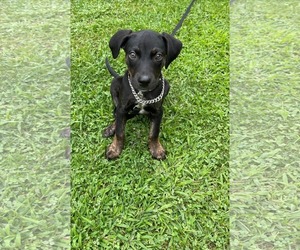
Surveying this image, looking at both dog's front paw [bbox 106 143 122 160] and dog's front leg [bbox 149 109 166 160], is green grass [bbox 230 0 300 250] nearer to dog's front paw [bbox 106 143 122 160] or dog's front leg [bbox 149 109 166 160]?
dog's front leg [bbox 149 109 166 160]

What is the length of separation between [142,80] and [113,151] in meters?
0.99

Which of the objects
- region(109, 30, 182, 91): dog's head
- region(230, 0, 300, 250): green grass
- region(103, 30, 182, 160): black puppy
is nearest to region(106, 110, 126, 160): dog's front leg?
region(103, 30, 182, 160): black puppy

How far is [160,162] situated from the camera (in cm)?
405

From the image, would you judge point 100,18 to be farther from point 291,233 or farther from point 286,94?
point 291,233

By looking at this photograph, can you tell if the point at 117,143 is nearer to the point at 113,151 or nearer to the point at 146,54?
the point at 113,151

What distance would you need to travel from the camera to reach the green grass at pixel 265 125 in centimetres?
357

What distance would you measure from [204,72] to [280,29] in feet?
6.47

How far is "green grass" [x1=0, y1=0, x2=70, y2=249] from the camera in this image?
11.3 feet

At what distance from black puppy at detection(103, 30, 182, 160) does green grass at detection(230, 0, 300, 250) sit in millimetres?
991

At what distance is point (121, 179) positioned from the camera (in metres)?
3.84

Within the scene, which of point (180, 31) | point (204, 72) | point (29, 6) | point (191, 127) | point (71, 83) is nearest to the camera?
point (191, 127)

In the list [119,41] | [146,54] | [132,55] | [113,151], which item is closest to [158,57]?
[146,54]

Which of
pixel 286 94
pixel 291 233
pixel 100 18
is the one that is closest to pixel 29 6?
pixel 100 18

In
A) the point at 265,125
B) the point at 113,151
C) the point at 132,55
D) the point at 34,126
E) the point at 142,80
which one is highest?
the point at 132,55
